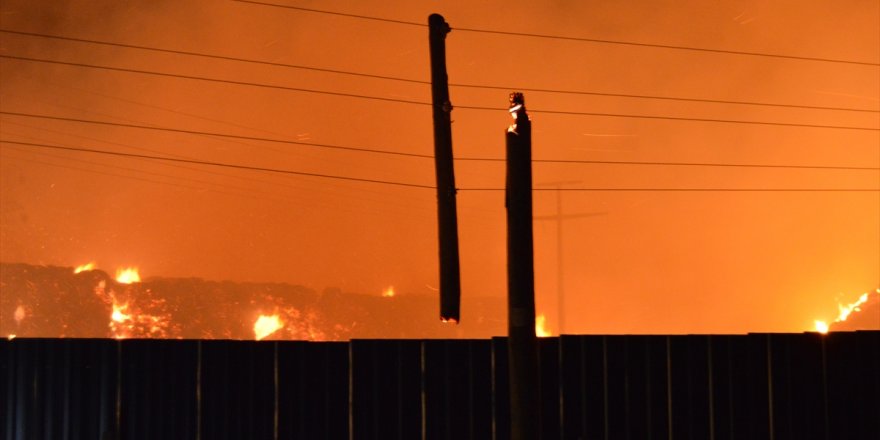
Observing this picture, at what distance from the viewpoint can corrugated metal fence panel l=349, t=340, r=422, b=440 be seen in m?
10.2

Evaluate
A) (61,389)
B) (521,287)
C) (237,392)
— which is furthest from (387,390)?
(61,389)

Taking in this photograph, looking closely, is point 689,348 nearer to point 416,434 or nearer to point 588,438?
point 588,438

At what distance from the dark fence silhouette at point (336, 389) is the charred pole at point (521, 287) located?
2991mm

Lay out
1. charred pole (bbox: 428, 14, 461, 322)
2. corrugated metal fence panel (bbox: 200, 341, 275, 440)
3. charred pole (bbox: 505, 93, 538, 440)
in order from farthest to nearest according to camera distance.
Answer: corrugated metal fence panel (bbox: 200, 341, 275, 440) < charred pole (bbox: 428, 14, 461, 322) < charred pole (bbox: 505, 93, 538, 440)

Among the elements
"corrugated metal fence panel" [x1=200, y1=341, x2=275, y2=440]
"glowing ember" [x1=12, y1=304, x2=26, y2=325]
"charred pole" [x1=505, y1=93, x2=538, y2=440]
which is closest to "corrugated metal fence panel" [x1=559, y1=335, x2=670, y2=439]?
"charred pole" [x1=505, y1=93, x2=538, y2=440]

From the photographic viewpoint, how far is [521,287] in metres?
7.06

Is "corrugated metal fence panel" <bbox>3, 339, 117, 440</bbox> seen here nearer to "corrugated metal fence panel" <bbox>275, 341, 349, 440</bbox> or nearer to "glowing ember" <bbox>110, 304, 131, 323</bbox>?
"corrugated metal fence panel" <bbox>275, 341, 349, 440</bbox>

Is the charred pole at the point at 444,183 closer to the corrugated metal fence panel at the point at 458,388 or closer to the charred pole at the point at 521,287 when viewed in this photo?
the corrugated metal fence panel at the point at 458,388

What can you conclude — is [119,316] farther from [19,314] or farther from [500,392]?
[500,392]

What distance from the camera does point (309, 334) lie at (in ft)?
242

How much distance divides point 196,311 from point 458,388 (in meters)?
68.8

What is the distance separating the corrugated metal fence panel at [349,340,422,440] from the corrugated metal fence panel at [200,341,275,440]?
3.35 feet

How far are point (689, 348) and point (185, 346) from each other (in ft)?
20.0

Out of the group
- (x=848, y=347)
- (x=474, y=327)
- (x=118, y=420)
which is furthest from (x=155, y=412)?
(x=474, y=327)
